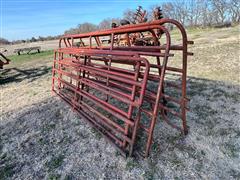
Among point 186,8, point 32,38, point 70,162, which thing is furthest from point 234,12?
point 32,38

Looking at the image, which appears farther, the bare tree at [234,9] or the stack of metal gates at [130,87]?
the bare tree at [234,9]

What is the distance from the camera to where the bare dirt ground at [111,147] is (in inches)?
76.7

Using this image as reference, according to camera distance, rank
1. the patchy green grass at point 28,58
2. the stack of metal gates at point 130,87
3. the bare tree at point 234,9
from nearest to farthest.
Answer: the stack of metal gates at point 130,87 < the patchy green grass at point 28,58 < the bare tree at point 234,9

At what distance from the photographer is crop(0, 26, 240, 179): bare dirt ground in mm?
1949

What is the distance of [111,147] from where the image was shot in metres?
2.33

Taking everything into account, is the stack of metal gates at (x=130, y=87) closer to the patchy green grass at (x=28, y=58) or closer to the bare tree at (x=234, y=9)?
the patchy green grass at (x=28, y=58)

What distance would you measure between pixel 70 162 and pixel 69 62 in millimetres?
2019

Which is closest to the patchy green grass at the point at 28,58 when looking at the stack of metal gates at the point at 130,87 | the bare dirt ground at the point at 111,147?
the bare dirt ground at the point at 111,147

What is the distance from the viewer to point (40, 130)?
9.64 ft

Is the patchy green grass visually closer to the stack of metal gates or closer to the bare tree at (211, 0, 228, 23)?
the stack of metal gates

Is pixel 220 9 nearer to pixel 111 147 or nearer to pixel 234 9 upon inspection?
pixel 234 9

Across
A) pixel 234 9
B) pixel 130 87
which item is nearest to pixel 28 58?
pixel 130 87

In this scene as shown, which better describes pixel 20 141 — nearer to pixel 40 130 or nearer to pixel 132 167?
pixel 40 130

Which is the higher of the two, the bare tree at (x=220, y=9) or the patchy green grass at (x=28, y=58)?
the bare tree at (x=220, y=9)
